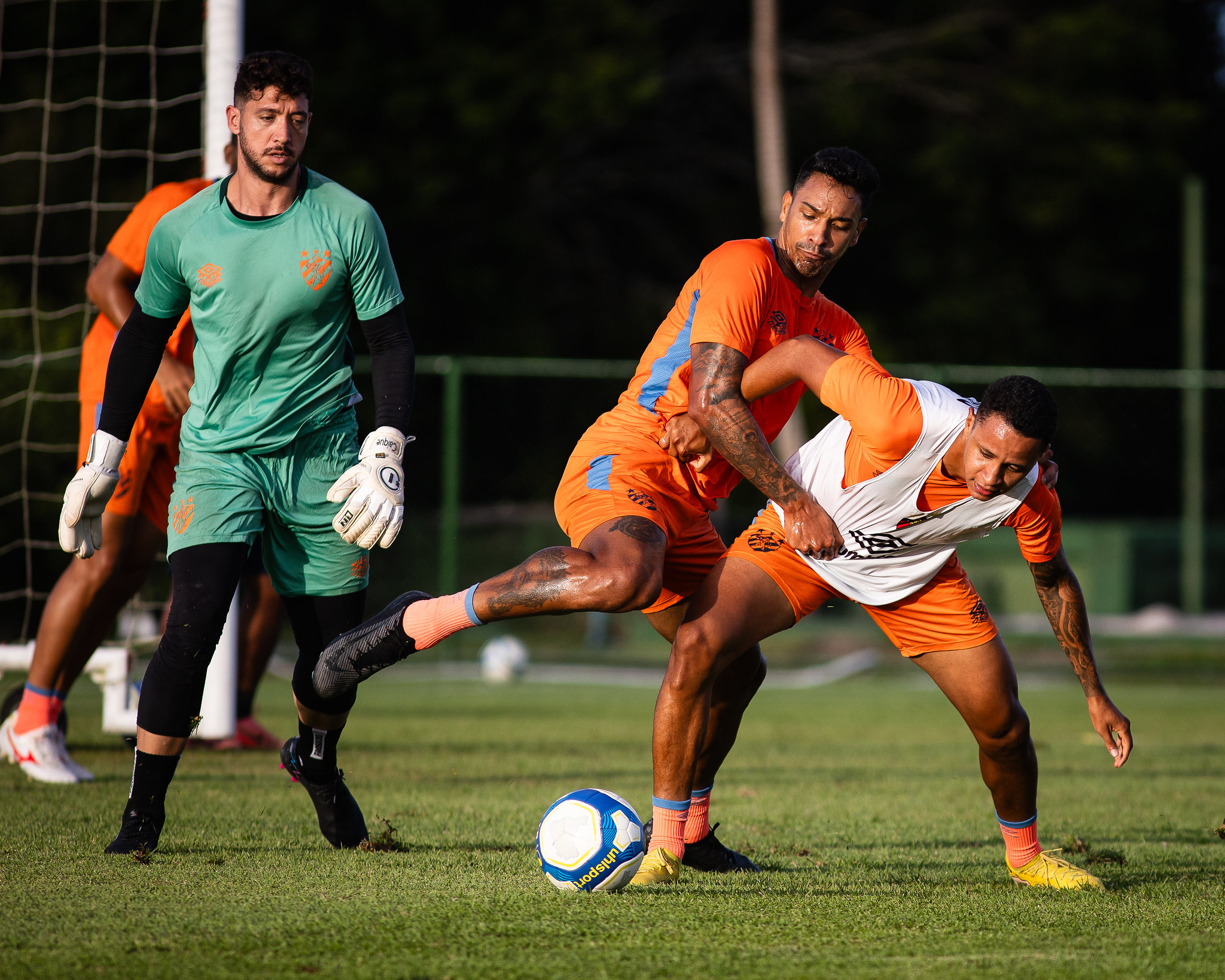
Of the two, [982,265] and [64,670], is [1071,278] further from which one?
[64,670]

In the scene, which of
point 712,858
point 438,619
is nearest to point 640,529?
point 438,619

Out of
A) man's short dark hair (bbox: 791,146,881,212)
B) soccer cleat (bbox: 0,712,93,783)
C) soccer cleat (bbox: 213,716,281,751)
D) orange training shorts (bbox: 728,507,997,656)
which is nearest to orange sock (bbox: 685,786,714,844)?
orange training shorts (bbox: 728,507,997,656)

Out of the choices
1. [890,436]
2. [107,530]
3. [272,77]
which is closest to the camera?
[890,436]

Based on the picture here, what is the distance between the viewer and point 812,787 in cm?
663

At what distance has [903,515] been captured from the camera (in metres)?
4.45

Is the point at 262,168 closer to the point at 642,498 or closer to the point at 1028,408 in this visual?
the point at 642,498

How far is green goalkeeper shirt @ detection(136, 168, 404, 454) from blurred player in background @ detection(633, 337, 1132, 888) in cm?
121

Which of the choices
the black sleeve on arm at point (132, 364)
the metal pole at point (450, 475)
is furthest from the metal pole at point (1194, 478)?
the black sleeve on arm at point (132, 364)

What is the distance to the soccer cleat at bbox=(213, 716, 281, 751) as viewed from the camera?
723 cm

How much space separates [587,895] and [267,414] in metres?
1.79

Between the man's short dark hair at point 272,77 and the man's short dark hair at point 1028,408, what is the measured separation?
2.33 m

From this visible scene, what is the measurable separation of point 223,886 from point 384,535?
1.13 m

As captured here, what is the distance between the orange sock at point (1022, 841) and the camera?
453 cm

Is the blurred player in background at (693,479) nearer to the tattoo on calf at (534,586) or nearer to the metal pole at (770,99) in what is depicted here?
the tattoo on calf at (534,586)
